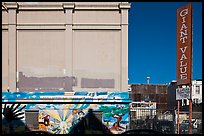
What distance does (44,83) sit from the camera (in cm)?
1619

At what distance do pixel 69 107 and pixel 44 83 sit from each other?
2031 millimetres

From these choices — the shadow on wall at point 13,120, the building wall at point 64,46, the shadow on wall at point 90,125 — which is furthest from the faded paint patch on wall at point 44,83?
the shadow on wall at point 90,125

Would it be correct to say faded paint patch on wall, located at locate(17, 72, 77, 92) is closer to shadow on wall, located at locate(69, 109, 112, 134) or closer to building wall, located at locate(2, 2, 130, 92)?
building wall, located at locate(2, 2, 130, 92)

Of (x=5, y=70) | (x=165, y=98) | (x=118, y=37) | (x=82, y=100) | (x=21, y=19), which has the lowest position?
(x=165, y=98)

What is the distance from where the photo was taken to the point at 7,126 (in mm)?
15844

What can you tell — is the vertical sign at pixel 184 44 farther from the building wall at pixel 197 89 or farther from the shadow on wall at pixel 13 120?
the building wall at pixel 197 89

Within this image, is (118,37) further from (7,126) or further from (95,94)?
(7,126)

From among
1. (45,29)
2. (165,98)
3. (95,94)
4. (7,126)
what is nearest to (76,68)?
(95,94)

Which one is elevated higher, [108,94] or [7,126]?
[108,94]

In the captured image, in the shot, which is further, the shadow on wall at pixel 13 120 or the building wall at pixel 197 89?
the building wall at pixel 197 89

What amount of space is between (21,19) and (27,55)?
2.18 m

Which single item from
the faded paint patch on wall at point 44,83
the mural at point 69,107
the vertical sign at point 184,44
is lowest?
the mural at point 69,107

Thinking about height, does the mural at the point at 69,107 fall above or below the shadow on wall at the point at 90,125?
above

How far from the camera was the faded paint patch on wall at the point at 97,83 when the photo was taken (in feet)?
52.9
